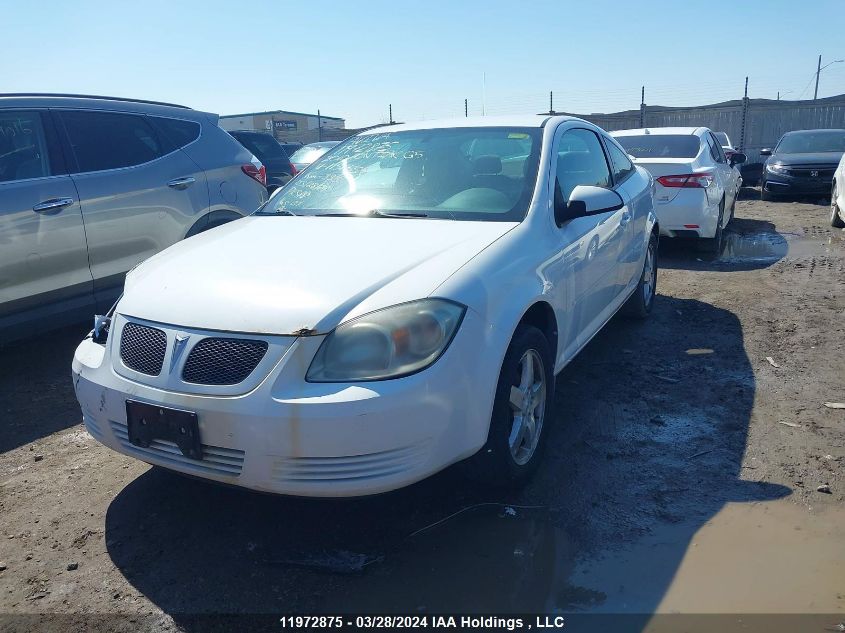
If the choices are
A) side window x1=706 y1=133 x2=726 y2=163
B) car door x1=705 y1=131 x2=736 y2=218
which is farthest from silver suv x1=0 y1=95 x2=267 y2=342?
side window x1=706 y1=133 x2=726 y2=163

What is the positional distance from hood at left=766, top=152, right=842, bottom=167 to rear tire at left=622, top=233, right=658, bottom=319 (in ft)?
30.9

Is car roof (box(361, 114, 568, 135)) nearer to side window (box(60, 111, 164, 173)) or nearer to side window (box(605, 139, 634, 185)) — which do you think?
side window (box(605, 139, 634, 185))

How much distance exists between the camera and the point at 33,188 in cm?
471

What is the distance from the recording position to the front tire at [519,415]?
2.88 meters

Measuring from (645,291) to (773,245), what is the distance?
4.60 metres

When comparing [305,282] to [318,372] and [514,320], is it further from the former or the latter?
[514,320]

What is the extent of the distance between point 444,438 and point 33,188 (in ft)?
12.2

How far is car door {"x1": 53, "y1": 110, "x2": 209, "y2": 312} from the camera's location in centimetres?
508

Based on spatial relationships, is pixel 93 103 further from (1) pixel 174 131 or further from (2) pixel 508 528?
(2) pixel 508 528

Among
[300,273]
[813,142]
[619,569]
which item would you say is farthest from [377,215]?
[813,142]

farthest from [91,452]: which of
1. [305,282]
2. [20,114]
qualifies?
[20,114]

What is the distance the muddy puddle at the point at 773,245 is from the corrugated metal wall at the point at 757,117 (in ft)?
40.1

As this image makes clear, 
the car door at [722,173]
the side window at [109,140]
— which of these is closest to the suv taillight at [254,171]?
the side window at [109,140]

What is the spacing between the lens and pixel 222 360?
253cm
